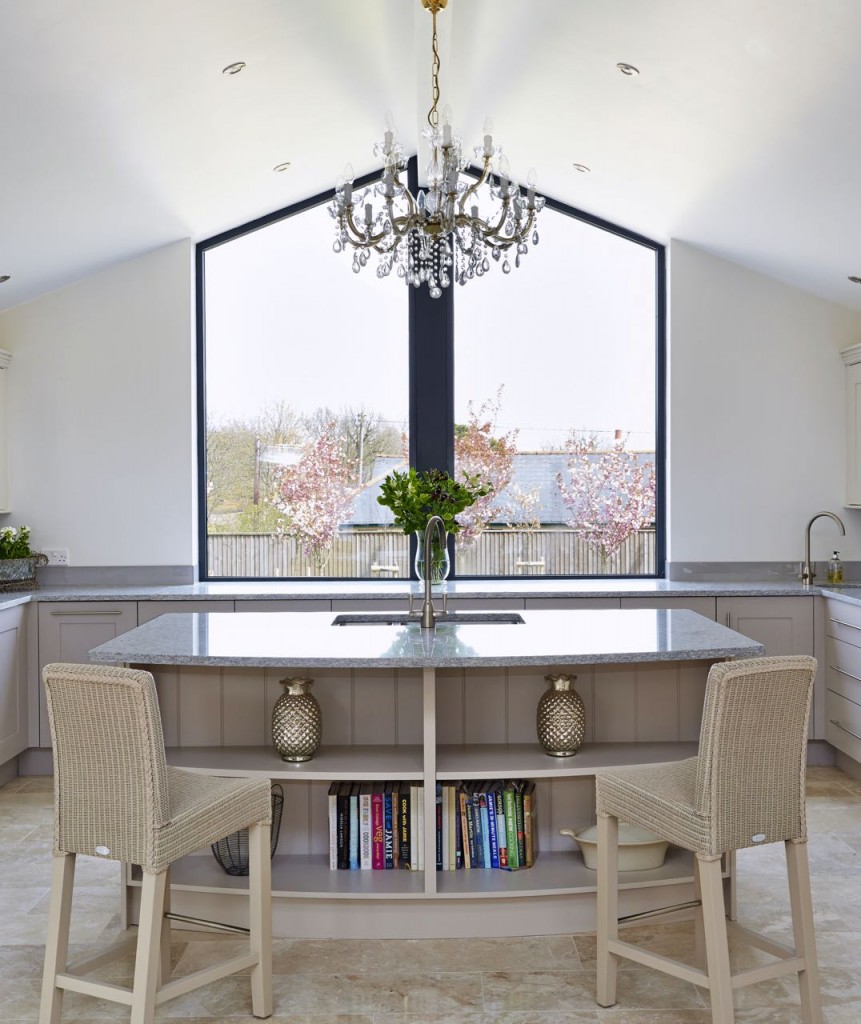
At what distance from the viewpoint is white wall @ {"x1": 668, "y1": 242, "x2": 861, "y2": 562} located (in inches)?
201

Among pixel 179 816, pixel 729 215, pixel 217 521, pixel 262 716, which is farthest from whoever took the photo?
pixel 217 521

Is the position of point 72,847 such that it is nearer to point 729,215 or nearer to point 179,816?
point 179,816

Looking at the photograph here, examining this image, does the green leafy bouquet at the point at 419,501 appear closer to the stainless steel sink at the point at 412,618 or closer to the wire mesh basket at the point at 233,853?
the stainless steel sink at the point at 412,618

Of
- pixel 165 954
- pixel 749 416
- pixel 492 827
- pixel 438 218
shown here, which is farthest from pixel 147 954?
pixel 749 416

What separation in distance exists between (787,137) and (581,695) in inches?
84.6

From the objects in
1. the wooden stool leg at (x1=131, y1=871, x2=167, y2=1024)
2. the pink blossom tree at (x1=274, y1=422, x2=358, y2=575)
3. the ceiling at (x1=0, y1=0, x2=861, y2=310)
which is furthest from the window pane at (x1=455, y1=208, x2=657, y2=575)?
the wooden stool leg at (x1=131, y1=871, x2=167, y2=1024)

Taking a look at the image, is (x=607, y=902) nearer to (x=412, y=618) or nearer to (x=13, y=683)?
(x=412, y=618)

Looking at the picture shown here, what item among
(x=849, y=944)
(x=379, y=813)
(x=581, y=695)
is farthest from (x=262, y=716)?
(x=849, y=944)

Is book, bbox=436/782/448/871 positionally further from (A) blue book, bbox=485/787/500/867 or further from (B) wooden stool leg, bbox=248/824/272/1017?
(B) wooden stool leg, bbox=248/824/272/1017

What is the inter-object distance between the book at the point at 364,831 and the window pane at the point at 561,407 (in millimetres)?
2551

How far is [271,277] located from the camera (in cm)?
527

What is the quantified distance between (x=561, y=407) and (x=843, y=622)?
181 centimetres

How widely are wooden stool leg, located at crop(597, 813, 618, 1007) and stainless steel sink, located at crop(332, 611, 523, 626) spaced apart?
84 cm

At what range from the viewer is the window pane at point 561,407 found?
5.27 meters
